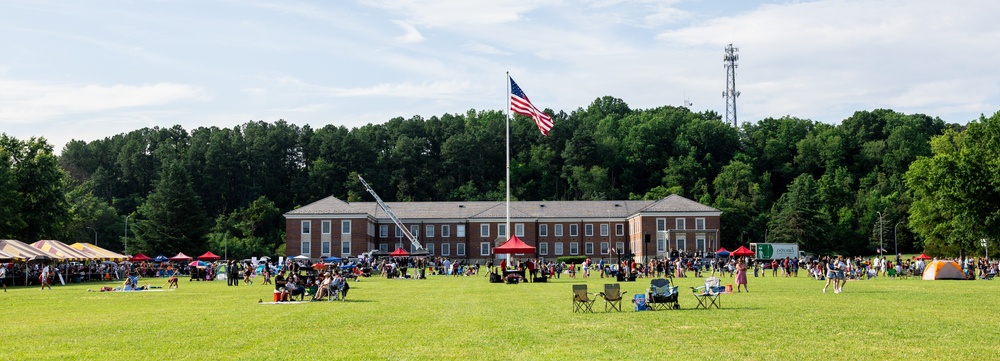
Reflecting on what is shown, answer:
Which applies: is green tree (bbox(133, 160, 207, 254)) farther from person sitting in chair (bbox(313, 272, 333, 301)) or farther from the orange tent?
the orange tent

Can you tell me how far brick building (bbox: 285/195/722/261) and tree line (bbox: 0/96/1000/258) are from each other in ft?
43.3

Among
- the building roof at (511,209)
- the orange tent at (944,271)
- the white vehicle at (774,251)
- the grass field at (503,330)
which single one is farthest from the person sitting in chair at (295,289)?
the building roof at (511,209)

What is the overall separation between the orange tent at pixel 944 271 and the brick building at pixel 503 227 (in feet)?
158

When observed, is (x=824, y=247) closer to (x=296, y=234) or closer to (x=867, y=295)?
(x=296, y=234)

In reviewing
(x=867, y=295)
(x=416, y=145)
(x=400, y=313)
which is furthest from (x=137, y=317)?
(x=416, y=145)

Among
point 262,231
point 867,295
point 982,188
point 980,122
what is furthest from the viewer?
point 262,231

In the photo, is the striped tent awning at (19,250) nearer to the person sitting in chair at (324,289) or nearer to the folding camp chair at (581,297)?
the person sitting in chair at (324,289)

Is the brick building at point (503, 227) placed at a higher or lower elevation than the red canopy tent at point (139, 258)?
higher

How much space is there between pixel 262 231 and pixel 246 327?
106149 mm

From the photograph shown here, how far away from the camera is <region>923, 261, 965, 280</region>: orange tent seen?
152 feet

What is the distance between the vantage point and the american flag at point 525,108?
48.6m

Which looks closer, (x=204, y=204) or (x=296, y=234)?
(x=296, y=234)

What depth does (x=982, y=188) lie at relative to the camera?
5622 centimetres

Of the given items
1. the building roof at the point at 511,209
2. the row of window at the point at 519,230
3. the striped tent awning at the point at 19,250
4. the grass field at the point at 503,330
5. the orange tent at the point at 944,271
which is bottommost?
the orange tent at the point at 944,271
